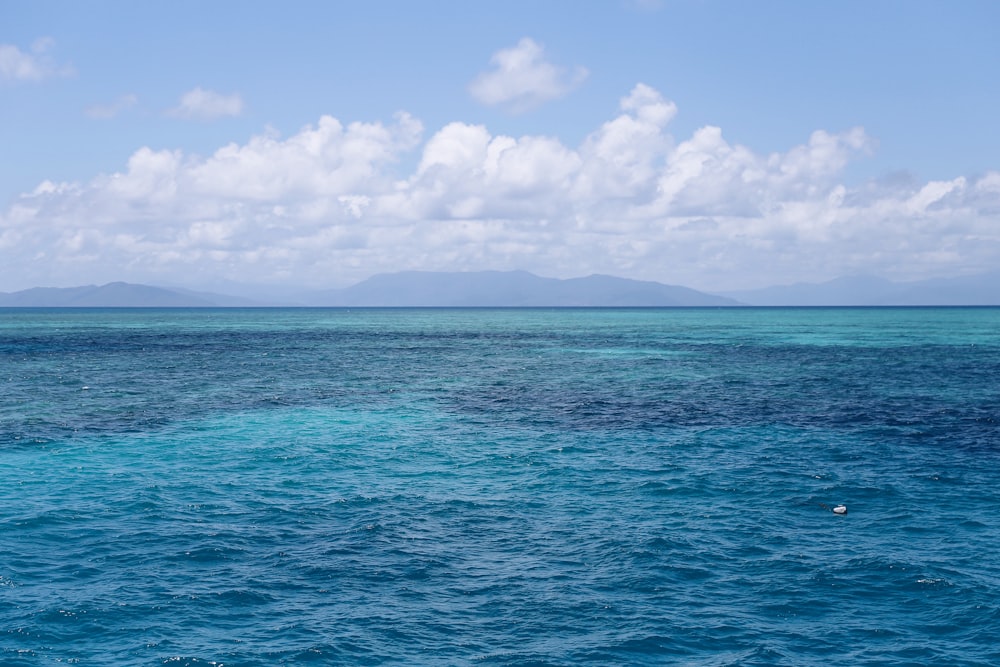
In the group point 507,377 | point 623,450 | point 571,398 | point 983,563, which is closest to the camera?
point 983,563

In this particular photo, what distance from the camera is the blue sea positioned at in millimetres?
21422

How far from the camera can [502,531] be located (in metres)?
30.6

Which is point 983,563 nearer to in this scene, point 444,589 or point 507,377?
point 444,589

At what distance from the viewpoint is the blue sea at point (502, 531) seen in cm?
2142

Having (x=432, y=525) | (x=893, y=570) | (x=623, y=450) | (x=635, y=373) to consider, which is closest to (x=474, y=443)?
(x=623, y=450)

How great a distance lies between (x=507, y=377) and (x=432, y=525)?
5741cm

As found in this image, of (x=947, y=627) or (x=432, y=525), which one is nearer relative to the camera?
(x=947, y=627)

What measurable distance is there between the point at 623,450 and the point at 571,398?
2385 cm

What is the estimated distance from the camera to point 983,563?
26859mm

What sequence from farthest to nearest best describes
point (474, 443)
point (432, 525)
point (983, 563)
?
point (474, 443)
point (432, 525)
point (983, 563)

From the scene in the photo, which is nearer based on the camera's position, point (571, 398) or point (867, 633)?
point (867, 633)

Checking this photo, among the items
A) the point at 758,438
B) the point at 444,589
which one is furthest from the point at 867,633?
the point at 758,438

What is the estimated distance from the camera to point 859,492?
35.6m

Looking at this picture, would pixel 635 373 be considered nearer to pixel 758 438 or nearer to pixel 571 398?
pixel 571 398
